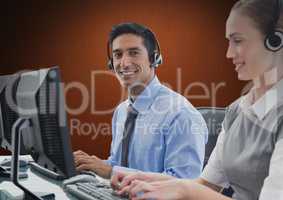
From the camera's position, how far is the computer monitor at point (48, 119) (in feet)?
3.15

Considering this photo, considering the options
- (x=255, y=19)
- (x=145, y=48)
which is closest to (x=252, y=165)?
(x=255, y=19)

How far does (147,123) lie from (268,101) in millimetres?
823

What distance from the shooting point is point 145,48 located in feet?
6.47

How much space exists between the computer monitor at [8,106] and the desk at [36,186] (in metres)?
0.14

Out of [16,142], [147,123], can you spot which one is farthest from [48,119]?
[147,123]

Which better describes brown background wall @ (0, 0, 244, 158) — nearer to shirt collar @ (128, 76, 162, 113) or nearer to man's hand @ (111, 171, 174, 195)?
shirt collar @ (128, 76, 162, 113)

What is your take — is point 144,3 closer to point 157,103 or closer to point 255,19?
point 157,103

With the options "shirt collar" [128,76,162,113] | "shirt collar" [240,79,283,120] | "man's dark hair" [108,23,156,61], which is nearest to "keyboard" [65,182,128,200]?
"shirt collar" [240,79,283,120]

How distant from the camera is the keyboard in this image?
1100 mm

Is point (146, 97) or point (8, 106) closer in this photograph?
point (8, 106)

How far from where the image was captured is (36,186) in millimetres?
1444

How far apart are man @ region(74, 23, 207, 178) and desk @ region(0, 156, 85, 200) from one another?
0.40ft

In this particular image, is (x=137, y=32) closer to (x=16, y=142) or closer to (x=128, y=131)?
(x=128, y=131)

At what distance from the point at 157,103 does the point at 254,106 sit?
2.60 feet
